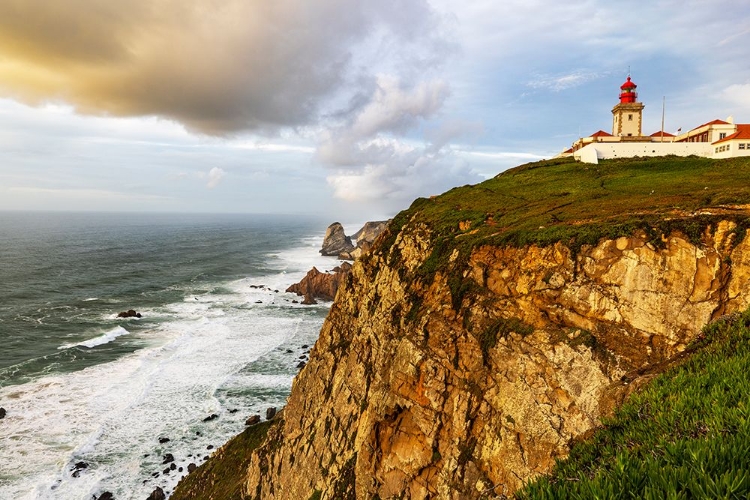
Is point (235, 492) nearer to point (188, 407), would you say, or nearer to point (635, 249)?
point (188, 407)

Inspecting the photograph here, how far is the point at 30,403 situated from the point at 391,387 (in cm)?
4162

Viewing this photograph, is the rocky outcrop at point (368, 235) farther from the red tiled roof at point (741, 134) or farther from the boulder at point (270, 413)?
the red tiled roof at point (741, 134)

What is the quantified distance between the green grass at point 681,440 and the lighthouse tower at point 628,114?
5508 centimetres

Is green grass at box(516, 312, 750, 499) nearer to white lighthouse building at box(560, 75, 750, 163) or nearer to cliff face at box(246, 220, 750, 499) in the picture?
cliff face at box(246, 220, 750, 499)

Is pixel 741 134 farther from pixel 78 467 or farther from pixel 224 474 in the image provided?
pixel 78 467

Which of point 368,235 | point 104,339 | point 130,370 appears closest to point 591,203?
point 130,370

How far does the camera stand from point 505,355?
1761cm

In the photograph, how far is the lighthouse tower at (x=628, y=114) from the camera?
176ft

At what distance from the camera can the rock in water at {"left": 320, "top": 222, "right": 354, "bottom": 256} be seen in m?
149

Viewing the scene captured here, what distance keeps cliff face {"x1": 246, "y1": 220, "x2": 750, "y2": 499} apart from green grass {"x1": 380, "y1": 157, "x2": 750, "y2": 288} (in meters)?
0.72

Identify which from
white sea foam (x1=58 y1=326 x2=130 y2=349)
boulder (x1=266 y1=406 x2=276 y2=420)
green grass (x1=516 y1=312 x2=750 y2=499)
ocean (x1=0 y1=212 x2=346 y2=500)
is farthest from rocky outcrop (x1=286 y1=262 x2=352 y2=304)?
green grass (x1=516 y1=312 x2=750 y2=499)

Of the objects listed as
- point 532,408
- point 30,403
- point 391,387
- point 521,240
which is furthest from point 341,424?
point 30,403

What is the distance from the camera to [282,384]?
4669cm

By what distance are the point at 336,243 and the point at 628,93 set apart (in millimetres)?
110309
